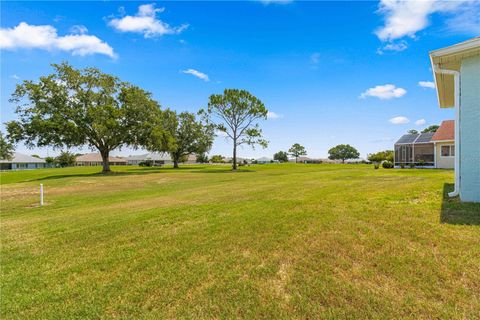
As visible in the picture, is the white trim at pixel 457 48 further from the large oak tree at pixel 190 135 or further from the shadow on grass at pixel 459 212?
the large oak tree at pixel 190 135

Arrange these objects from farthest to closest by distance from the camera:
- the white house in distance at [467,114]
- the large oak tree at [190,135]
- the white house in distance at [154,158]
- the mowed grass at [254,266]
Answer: the white house in distance at [154,158] → the large oak tree at [190,135] → the white house in distance at [467,114] → the mowed grass at [254,266]

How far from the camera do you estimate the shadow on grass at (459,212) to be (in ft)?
16.6

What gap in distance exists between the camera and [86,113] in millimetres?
29625

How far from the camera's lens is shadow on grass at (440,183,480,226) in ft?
16.6

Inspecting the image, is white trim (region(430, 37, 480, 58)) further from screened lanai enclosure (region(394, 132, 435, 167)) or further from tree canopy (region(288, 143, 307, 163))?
tree canopy (region(288, 143, 307, 163))

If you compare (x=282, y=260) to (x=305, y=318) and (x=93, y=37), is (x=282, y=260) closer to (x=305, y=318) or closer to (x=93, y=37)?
(x=305, y=318)

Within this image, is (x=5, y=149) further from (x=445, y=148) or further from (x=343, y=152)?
(x=343, y=152)

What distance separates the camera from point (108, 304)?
2.76m

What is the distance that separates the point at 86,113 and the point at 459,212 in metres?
34.3

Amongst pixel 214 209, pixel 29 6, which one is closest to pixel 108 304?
pixel 214 209

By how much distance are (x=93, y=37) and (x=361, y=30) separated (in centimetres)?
1653

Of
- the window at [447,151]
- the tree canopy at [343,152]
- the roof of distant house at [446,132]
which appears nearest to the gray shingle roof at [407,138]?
the roof of distant house at [446,132]

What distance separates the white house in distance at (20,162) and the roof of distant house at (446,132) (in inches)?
4140

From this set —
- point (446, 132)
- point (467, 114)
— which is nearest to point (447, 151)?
point (446, 132)
